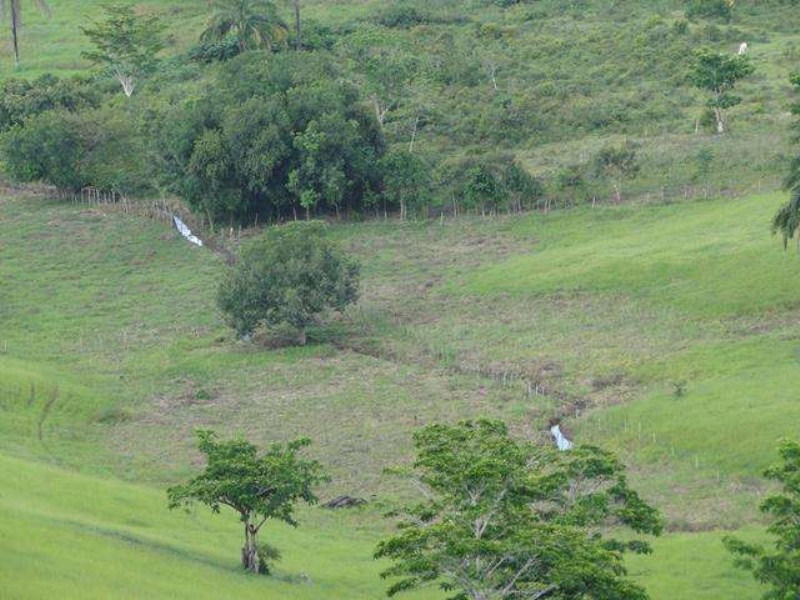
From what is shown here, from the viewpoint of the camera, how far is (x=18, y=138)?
12725 centimetres

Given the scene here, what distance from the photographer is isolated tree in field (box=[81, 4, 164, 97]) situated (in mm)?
154125

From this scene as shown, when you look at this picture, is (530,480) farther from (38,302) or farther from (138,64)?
(138,64)

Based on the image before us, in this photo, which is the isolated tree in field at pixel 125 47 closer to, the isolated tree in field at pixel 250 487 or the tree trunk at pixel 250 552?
the isolated tree in field at pixel 250 487

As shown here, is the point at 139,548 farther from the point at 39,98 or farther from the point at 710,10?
the point at 710,10

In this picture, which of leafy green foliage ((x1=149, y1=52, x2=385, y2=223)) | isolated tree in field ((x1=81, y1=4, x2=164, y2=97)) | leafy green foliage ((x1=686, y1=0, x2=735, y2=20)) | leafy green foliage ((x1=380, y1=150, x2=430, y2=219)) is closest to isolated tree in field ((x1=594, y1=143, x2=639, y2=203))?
leafy green foliage ((x1=380, y1=150, x2=430, y2=219))

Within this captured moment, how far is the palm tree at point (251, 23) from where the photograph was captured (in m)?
144

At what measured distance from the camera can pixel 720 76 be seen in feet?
408

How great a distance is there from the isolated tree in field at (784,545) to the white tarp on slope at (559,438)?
80.3 feet

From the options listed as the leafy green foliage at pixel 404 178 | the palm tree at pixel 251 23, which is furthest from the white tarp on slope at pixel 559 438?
the palm tree at pixel 251 23

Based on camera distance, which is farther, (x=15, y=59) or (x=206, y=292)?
(x=15, y=59)

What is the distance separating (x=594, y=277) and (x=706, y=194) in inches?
659

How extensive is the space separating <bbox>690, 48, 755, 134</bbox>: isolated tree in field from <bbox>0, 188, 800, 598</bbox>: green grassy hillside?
649 inches

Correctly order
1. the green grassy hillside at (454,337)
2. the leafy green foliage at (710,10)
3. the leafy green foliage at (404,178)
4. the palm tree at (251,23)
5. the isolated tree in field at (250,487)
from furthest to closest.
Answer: the leafy green foliage at (710,10) < the palm tree at (251,23) < the leafy green foliage at (404,178) < the green grassy hillside at (454,337) < the isolated tree in field at (250,487)

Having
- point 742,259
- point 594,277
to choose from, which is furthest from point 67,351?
point 742,259
